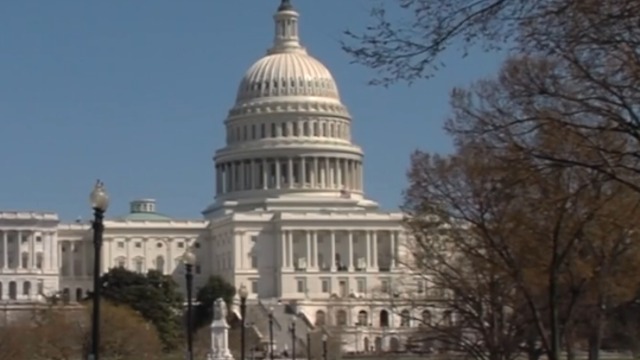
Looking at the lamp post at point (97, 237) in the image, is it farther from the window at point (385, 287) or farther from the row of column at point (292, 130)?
the row of column at point (292, 130)

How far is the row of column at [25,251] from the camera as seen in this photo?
178125 mm

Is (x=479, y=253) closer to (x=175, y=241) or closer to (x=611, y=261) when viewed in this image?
(x=611, y=261)

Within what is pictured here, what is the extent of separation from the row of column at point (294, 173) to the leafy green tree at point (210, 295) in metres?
21.3

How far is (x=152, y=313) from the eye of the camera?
13612 cm

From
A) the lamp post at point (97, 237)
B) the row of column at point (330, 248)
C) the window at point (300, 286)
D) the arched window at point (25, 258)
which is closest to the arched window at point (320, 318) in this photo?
the window at point (300, 286)

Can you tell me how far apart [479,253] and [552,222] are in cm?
578

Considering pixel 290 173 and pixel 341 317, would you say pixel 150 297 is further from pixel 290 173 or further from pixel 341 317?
pixel 290 173

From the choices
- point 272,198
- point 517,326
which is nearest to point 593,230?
point 517,326

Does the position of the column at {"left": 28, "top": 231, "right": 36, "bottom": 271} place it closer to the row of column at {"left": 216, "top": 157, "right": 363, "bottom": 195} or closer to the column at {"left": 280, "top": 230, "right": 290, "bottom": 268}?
the row of column at {"left": 216, "top": 157, "right": 363, "bottom": 195}

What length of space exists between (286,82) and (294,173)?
11.9 metres

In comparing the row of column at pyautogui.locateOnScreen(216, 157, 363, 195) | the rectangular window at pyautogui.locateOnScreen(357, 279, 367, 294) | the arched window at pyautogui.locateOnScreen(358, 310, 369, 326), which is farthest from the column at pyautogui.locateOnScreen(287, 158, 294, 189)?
the arched window at pyautogui.locateOnScreen(358, 310, 369, 326)

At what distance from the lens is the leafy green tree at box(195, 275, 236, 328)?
157750 millimetres

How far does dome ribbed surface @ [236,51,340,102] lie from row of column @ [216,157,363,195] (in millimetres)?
9136

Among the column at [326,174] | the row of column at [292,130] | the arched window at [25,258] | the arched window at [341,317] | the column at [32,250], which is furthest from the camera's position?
the row of column at [292,130]
